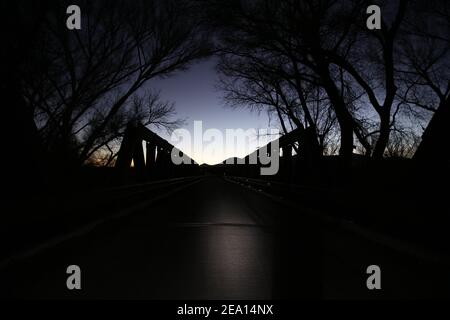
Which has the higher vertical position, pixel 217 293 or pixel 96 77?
pixel 96 77

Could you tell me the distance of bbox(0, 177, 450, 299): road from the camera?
14.5 ft

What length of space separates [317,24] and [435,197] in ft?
30.3

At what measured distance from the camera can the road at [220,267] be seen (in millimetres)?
4430

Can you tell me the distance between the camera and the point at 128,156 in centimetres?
1325

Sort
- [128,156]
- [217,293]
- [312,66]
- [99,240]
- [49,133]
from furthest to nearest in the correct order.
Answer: [49,133] → [312,66] → [128,156] → [99,240] → [217,293]

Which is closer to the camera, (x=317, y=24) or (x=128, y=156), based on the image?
(x=128, y=156)

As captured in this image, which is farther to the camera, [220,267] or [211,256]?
[211,256]

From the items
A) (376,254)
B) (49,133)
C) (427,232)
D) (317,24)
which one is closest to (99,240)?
(376,254)

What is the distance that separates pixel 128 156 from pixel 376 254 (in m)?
8.82

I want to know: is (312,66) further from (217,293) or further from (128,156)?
(217,293)

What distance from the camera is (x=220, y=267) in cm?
559
